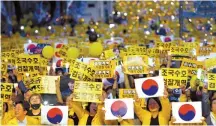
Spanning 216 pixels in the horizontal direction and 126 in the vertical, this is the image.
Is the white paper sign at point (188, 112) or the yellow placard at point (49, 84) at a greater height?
the yellow placard at point (49, 84)

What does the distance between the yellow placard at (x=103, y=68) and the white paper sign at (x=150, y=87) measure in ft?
2.59

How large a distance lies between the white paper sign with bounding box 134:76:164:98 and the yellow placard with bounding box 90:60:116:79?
2.59 feet

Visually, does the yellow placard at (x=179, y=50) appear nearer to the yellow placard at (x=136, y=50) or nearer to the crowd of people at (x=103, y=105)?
the yellow placard at (x=136, y=50)

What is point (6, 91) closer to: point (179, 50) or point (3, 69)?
point (3, 69)

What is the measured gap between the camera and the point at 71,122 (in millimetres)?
6652

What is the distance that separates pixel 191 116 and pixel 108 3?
26.9 metres

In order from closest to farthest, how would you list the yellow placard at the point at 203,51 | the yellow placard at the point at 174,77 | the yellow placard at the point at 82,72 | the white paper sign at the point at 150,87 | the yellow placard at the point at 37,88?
the white paper sign at the point at 150,87 → the yellow placard at the point at 174,77 → the yellow placard at the point at 82,72 → the yellow placard at the point at 37,88 → the yellow placard at the point at 203,51

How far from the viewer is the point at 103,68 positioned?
7387 millimetres

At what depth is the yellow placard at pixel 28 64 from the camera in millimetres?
8523

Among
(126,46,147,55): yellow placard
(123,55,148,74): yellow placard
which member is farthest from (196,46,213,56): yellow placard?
(123,55,148,74): yellow placard

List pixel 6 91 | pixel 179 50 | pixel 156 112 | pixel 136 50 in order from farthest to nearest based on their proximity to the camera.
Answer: pixel 136 50
pixel 179 50
pixel 6 91
pixel 156 112

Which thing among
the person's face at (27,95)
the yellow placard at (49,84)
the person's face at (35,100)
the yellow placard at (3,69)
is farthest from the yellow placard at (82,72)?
the yellow placard at (3,69)

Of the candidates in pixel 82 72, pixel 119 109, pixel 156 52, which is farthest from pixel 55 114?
pixel 156 52

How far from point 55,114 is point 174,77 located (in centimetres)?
160
